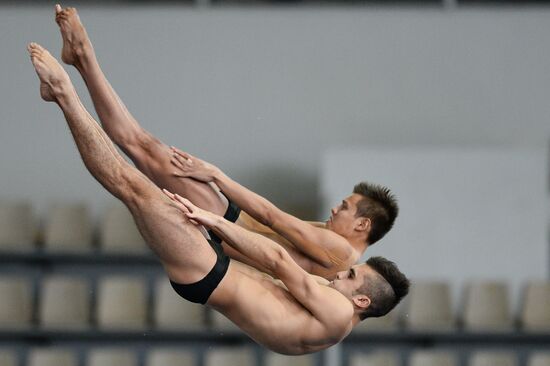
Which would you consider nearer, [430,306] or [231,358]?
[231,358]

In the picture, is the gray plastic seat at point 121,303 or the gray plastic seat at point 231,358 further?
the gray plastic seat at point 121,303

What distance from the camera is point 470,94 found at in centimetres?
934

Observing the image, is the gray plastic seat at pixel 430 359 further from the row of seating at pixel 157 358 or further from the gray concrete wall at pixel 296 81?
the gray concrete wall at pixel 296 81

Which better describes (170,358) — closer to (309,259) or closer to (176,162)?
(309,259)

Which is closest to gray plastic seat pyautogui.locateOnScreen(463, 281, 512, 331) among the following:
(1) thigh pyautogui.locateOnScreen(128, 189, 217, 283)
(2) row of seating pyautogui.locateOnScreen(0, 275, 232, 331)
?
(2) row of seating pyautogui.locateOnScreen(0, 275, 232, 331)

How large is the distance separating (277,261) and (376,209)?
90 centimetres

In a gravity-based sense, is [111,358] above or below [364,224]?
below

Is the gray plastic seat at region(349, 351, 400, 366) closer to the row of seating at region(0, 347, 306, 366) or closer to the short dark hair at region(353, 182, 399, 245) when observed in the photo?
the row of seating at region(0, 347, 306, 366)

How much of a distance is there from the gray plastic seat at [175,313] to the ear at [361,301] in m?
3.98

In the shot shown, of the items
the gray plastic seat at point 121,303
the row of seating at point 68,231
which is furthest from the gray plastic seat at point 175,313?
the row of seating at point 68,231

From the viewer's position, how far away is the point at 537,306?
874 centimetres

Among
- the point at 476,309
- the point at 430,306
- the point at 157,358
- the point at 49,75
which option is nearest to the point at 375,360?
the point at 430,306

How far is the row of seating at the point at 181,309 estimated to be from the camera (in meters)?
8.74

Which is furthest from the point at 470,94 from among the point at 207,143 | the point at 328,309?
the point at 328,309
